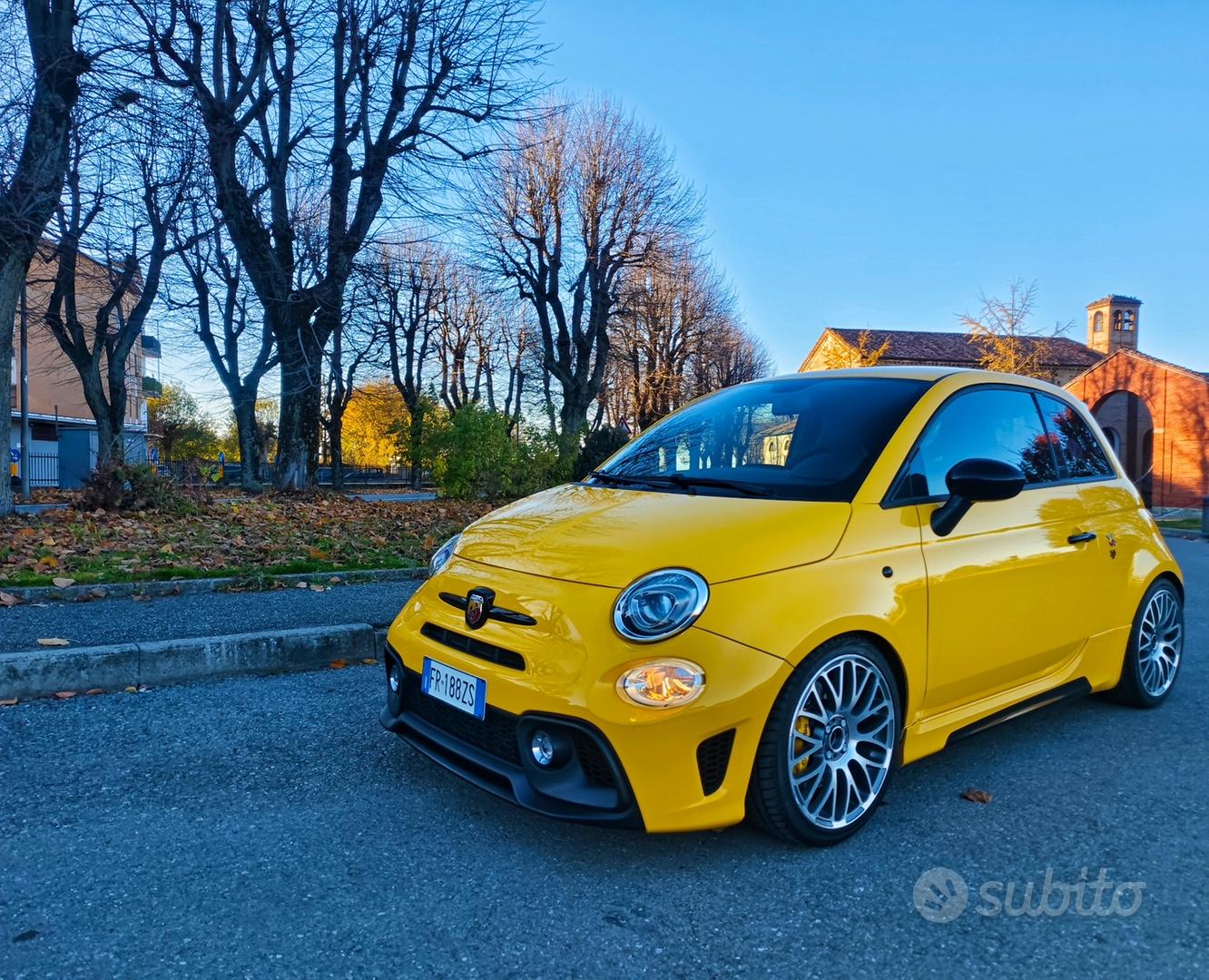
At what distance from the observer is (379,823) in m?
2.82

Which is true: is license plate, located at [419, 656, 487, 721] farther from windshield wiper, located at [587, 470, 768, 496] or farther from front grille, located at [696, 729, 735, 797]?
windshield wiper, located at [587, 470, 768, 496]

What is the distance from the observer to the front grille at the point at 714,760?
2418 mm

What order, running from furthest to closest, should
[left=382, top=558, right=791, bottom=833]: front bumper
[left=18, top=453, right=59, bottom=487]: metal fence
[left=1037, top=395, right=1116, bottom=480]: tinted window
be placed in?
1. [left=18, top=453, right=59, bottom=487]: metal fence
2. [left=1037, top=395, right=1116, bottom=480]: tinted window
3. [left=382, top=558, right=791, bottom=833]: front bumper

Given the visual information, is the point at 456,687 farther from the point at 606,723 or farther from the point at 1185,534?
the point at 1185,534

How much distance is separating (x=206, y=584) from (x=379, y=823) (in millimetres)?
4591

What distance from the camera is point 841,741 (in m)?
2.72

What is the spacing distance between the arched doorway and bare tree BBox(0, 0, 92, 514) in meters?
37.3

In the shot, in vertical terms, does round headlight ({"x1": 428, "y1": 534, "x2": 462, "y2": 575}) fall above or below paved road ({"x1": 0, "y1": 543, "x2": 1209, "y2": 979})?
above

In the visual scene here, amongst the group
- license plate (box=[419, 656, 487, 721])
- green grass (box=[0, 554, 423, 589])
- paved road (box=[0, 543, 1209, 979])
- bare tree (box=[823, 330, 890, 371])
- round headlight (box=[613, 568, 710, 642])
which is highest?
bare tree (box=[823, 330, 890, 371])

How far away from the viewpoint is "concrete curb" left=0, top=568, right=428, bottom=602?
6.12m

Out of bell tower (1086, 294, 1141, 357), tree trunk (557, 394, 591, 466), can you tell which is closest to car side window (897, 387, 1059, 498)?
tree trunk (557, 394, 591, 466)

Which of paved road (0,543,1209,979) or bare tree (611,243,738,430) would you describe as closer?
paved road (0,543,1209,979)

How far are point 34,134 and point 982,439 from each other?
11.3m

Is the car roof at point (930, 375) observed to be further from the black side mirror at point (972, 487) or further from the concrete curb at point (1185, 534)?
the concrete curb at point (1185, 534)
